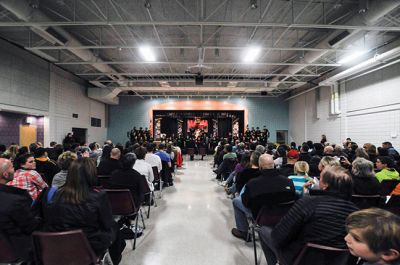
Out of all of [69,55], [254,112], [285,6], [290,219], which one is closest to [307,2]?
[285,6]

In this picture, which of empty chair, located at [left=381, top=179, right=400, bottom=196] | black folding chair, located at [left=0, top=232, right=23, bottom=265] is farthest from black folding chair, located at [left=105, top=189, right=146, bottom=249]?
empty chair, located at [left=381, top=179, right=400, bottom=196]

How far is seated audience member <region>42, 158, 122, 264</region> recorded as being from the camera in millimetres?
1749

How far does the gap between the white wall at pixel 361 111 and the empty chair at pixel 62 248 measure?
9626 millimetres

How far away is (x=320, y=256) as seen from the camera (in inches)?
61.6

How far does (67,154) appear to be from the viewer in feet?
10.8

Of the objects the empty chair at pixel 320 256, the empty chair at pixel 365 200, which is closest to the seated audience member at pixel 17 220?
the empty chair at pixel 320 256

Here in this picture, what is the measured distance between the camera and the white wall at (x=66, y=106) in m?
10.8

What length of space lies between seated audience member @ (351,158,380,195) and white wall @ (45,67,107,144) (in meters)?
11.1

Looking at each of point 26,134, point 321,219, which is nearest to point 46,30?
point 26,134

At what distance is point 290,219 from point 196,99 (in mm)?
15960

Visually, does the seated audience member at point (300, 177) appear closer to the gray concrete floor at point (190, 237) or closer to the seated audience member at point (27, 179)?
the gray concrete floor at point (190, 237)

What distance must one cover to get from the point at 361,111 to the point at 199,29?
716 cm

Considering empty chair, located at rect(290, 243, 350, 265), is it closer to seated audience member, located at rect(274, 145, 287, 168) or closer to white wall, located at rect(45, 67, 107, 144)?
seated audience member, located at rect(274, 145, 287, 168)

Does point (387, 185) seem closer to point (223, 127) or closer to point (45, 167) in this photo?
point (45, 167)
